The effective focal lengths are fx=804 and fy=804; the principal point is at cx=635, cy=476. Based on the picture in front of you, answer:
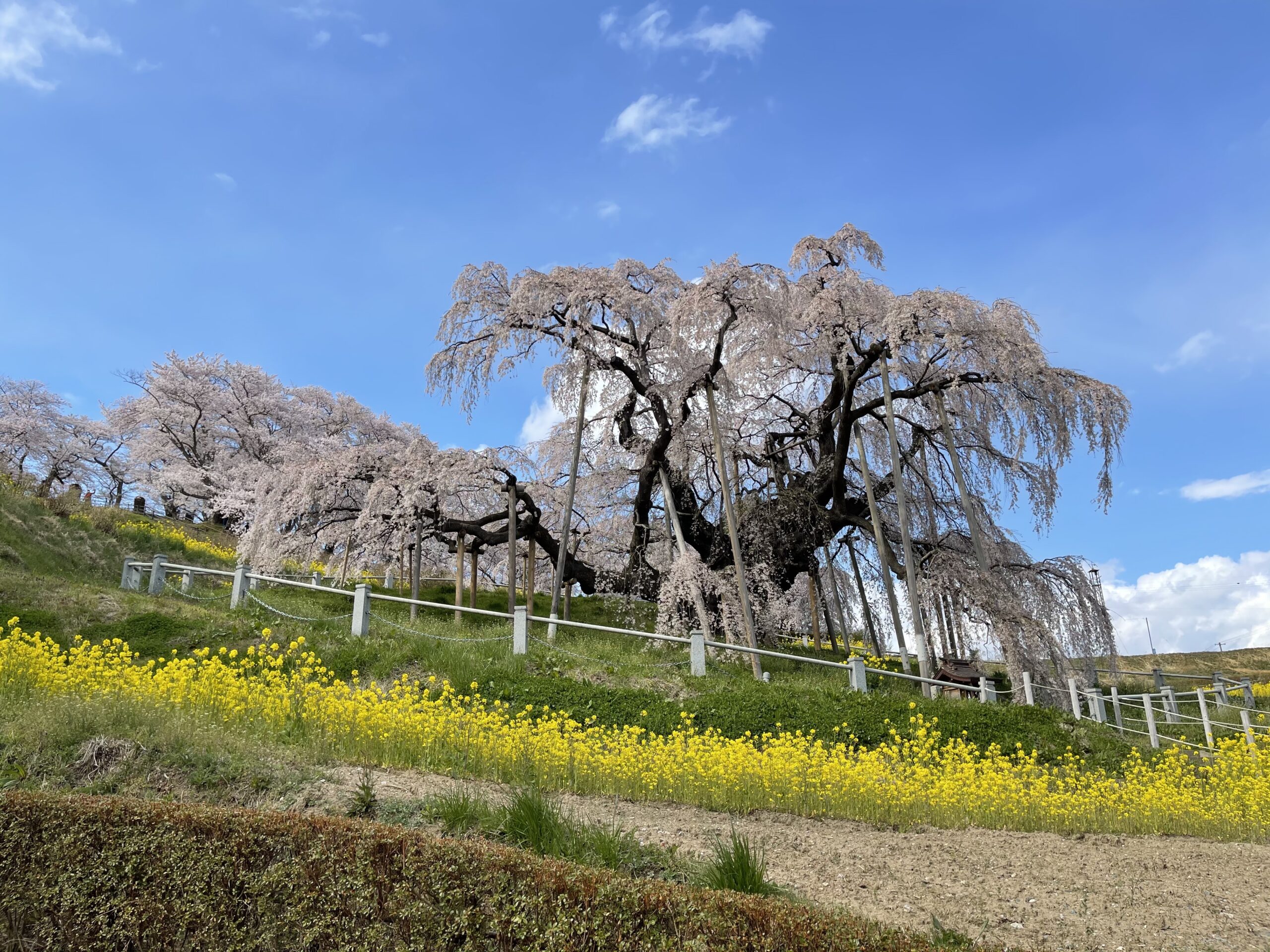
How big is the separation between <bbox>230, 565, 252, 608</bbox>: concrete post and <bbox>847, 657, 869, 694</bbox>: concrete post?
11.0 meters

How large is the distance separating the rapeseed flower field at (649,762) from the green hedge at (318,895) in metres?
2.71

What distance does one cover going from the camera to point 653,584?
67.1ft

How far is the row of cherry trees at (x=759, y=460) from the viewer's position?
54.4 ft

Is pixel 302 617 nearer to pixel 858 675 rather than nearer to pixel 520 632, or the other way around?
pixel 520 632

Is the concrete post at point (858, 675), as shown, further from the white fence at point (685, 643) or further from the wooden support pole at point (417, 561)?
the wooden support pole at point (417, 561)

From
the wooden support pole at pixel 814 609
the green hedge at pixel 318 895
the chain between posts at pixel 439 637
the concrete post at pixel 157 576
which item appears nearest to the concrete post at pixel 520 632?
the chain between posts at pixel 439 637

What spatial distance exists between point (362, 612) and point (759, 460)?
36.8 feet

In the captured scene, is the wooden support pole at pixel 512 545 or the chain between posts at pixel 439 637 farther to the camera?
the wooden support pole at pixel 512 545

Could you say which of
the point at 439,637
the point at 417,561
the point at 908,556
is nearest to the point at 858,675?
the point at 908,556

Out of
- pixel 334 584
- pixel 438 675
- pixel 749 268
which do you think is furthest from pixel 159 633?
pixel 749 268

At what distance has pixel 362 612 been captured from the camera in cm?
1389

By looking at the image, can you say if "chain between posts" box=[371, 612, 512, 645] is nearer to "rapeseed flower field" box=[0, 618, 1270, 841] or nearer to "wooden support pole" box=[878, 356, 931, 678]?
"rapeseed flower field" box=[0, 618, 1270, 841]

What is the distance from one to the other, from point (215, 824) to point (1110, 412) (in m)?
16.8

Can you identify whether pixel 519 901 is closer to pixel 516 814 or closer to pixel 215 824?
pixel 516 814
